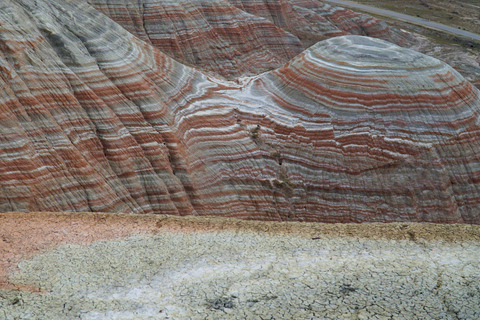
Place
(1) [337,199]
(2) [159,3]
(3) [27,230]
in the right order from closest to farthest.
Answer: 1. (3) [27,230]
2. (1) [337,199]
3. (2) [159,3]

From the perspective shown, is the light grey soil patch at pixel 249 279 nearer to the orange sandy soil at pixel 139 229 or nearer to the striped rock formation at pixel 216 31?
the orange sandy soil at pixel 139 229

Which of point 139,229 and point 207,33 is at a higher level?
point 139,229

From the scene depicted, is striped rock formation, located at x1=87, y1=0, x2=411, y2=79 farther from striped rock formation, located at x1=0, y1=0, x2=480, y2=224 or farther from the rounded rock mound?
the rounded rock mound

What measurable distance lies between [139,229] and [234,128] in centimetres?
869

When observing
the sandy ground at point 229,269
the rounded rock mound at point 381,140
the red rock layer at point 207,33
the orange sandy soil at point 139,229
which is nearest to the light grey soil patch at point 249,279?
the sandy ground at point 229,269

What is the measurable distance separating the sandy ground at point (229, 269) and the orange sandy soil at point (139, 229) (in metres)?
0.02

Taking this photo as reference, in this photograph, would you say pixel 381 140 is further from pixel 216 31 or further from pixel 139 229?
pixel 216 31

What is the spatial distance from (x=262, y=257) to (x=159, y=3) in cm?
2306

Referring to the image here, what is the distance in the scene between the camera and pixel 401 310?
338 inches

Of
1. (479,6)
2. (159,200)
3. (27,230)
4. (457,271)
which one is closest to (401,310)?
(457,271)

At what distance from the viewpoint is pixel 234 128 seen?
1928 centimetres

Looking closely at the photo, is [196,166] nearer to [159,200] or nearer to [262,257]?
[159,200]

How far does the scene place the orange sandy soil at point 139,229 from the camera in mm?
10789

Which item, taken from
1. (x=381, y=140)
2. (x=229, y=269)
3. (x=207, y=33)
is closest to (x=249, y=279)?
(x=229, y=269)
